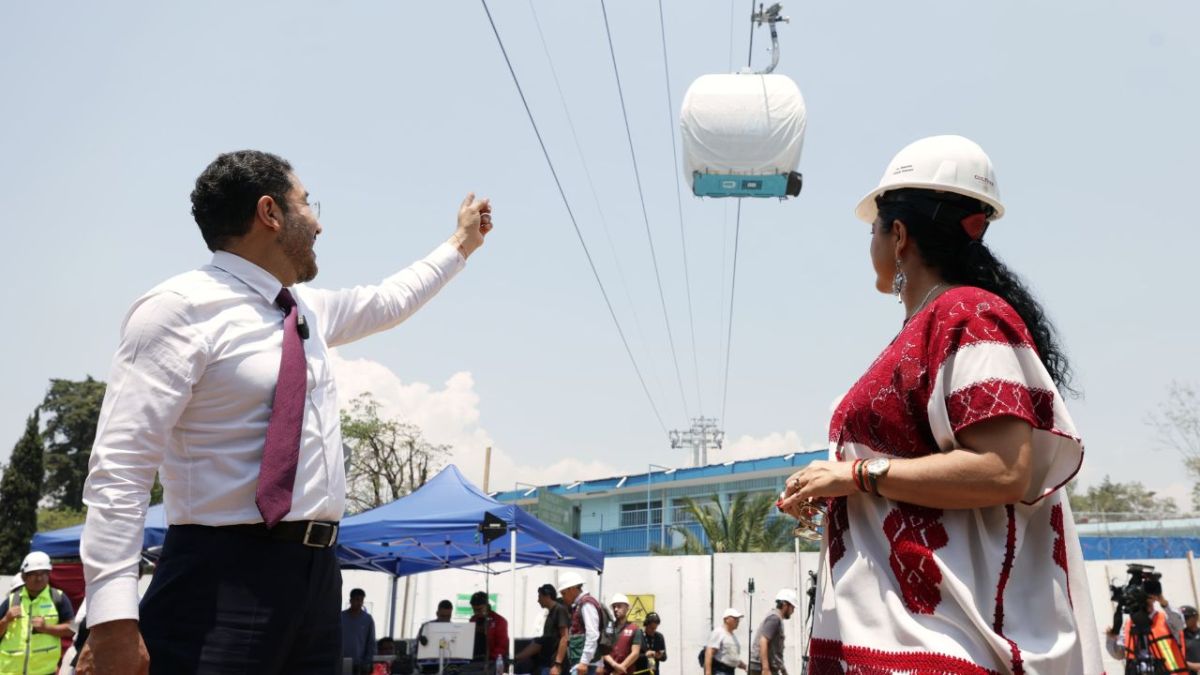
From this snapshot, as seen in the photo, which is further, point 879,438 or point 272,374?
point 272,374

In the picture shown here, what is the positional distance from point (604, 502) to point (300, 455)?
48.4 meters

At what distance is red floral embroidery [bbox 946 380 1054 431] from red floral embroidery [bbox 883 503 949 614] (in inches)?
6.4

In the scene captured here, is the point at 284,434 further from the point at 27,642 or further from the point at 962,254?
the point at 27,642

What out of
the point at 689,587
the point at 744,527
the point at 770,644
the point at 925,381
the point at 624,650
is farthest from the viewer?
the point at 744,527

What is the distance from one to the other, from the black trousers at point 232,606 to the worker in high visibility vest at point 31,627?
8.25 m

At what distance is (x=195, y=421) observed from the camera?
7.50ft

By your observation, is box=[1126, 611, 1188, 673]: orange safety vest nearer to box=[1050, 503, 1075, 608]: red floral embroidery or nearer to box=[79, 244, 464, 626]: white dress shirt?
box=[1050, 503, 1075, 608]: red floral embroidery

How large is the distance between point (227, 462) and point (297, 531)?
0.21 meters

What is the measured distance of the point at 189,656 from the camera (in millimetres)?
2102

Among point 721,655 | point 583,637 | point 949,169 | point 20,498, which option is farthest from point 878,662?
point 20,498

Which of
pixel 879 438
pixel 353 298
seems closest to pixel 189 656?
pixel 353 298

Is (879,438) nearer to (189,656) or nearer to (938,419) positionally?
(938,419)

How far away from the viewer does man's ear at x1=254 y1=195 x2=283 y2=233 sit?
2.55 meters

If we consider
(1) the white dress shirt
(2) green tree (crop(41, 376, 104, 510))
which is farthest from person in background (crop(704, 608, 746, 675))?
(2) green tree (crop(41, 376, 104, 510))
